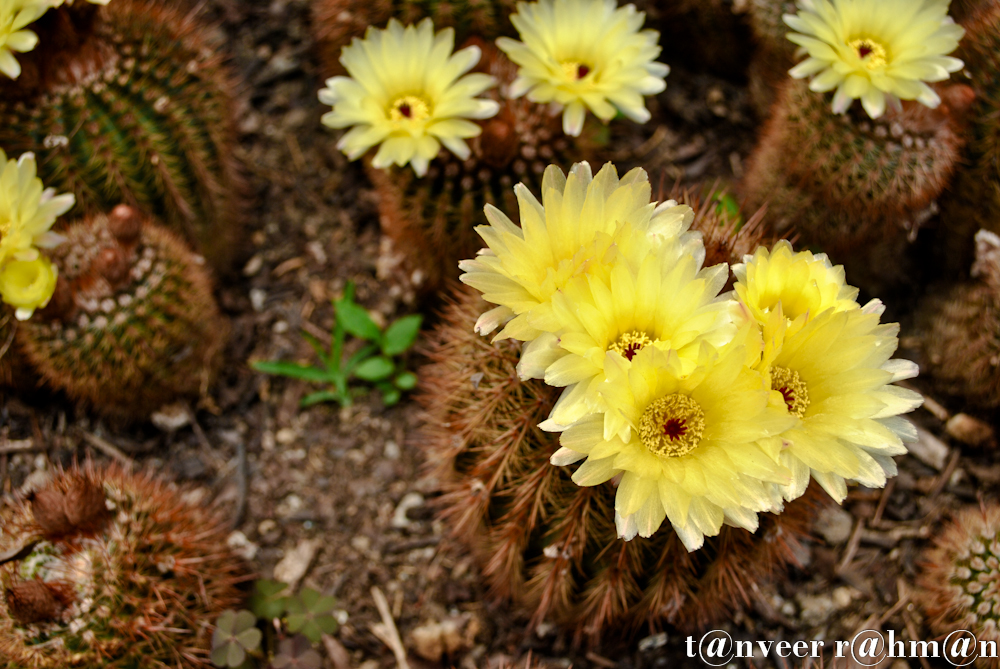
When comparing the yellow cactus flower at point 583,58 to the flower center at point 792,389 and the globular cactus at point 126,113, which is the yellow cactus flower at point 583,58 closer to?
the flower center at point 792,389

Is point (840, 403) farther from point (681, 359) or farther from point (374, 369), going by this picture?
point (374, 369)

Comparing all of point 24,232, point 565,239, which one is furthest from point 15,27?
point 565,239

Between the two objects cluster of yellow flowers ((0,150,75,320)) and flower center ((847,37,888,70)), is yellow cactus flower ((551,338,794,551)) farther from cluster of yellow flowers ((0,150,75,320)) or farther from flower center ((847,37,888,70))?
cluster of yellow flowers ((0,150,75,320))

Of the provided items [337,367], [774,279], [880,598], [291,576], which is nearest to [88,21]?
[337,367]

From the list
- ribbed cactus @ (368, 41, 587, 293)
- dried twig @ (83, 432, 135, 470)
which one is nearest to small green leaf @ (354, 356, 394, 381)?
ribbed cactus @ (368, 41, 587, 293)

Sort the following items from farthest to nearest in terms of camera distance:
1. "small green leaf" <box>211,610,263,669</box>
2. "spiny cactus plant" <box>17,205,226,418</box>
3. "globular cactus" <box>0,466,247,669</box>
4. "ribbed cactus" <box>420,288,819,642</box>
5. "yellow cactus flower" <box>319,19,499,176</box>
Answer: "spiny cactus plant" <box>17,205,226,418</box> → "yellow cactus flower" <box>319,19,499,176</box> → "small green leaf" <box>211,610,263,669</box> → "globular cactus" <box>0,466,247,669</box> → "ribbed cactus" <box>420,288,819,642</box>
